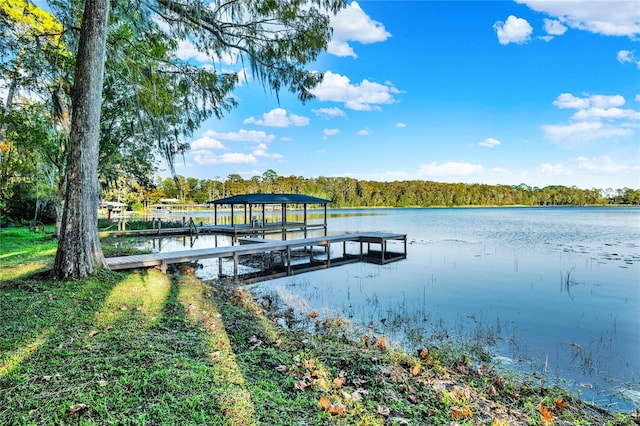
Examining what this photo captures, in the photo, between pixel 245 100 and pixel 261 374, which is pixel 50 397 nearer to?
pixel 261 374

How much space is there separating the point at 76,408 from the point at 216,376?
1.01m

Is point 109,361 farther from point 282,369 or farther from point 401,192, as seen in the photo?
point 401,192

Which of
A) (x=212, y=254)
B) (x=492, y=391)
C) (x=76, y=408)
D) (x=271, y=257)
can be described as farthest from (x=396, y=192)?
(x=76, y=408)

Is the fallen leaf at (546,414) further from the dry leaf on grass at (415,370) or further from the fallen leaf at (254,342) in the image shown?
the fallen leaf at (254,342)

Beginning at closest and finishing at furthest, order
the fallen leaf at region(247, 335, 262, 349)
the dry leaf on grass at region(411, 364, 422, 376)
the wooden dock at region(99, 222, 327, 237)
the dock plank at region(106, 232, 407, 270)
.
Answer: the dry leaf on grass at region(411, 364, 422, 376)
the fallen leaf at region(247, 335, 262, 349)
the dock plank at region(106, 232, 407, 270)
the wooden dock at region(99, 222, 327, 237)

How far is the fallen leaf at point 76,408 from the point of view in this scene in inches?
92.0

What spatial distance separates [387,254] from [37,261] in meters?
12.5

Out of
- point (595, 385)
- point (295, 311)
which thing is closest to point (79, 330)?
point (295, 311)

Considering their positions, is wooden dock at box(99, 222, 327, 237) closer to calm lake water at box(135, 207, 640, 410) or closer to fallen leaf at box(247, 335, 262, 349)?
calm lake water at box(135, 207, 640, 410)

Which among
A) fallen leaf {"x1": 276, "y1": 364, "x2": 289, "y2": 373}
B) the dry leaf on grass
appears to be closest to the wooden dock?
the dry leaf on grass

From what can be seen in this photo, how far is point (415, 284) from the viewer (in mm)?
9898

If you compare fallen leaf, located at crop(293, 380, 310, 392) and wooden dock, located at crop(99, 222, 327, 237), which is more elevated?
fallen leaf, located at crop(293, 380, 310, 392)

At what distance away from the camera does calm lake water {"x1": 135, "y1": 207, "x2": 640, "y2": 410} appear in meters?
4.63

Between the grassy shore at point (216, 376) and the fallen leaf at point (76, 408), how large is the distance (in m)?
0.01
